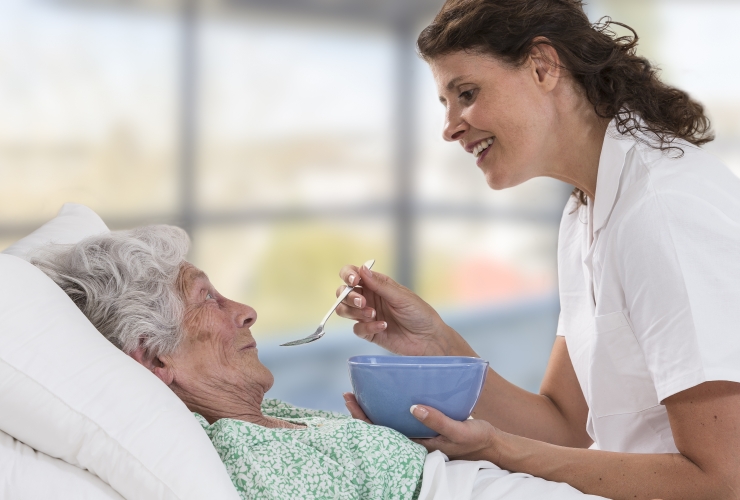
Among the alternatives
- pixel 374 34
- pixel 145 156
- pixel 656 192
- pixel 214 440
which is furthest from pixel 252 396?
pixel 374 34

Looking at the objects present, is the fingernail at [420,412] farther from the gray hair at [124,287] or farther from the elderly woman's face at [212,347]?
the gray hair at [124,287]

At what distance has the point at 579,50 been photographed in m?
1.53

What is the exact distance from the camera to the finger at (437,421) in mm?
1260

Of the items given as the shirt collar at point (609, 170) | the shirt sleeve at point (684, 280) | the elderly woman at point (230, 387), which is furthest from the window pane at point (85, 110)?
the shirt sleeve at point (684, 280)

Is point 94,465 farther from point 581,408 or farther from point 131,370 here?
point 581,408

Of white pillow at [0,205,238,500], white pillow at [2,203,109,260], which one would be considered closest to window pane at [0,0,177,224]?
white pillow at [2,203,109,260]

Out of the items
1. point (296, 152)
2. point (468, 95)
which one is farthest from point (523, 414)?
point (296, 152)

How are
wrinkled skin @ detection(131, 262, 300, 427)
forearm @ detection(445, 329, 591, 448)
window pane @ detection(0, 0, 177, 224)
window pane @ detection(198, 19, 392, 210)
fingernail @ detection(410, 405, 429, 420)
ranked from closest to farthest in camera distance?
fingernail @ detection(410, 405, 429, 420)
wrinkled skin @ detection(131, 262, 300, 427)
forearm @ detection(445, 329, 591, 448)
window pane @ detection(0, 0, 177, 224)
window pane @ detection(198, 19, 392, 210)

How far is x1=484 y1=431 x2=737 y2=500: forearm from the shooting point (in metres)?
1.23

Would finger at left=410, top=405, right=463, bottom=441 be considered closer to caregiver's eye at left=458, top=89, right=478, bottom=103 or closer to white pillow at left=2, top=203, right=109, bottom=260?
caregiver's eye at left=458, top=89, right=478, bottom=103

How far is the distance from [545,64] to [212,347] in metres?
0.88

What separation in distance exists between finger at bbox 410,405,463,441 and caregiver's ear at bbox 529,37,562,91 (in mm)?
711

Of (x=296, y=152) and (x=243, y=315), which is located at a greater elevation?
(x=296, y=152)

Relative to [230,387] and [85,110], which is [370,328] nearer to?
[230,387]
